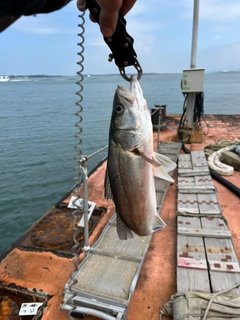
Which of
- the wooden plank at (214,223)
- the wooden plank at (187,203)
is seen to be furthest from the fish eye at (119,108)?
the wooden plank at (187,203)

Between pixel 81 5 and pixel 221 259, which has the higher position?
pixel 81 5

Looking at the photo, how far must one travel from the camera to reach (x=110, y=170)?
1896 millimetres

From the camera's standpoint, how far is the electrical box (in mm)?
8750

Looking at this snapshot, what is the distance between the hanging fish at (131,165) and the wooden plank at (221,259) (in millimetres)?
1662

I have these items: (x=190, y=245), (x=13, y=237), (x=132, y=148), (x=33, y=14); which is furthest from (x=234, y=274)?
(x=13, y=237)

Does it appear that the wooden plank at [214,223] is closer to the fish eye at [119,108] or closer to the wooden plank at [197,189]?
the wooden plank at [197,189]

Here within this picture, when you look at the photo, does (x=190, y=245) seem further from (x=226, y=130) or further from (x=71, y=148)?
(x=71, y=148)

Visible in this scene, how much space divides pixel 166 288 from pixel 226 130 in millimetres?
10705

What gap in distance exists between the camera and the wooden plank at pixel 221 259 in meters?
3.01

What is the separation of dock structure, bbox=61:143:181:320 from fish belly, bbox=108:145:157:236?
1.33 metres

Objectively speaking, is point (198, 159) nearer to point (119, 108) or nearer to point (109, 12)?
point (119, 108)

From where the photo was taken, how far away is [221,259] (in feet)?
11.3

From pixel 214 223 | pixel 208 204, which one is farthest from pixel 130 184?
pixel 208 204

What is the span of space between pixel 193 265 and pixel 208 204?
1.87m
